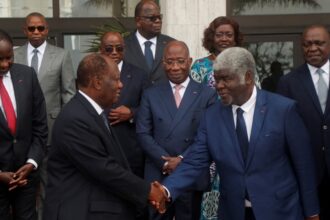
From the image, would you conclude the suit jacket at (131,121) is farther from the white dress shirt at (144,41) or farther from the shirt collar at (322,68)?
the shirt collar at (322,68)

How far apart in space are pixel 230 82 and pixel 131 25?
4.63 meters

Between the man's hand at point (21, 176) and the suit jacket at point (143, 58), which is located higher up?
the suit jacket at point (143, 58)

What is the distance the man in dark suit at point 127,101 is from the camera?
270 inches

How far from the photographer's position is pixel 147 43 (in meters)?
7.46

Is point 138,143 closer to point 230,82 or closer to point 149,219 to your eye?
point 149,219

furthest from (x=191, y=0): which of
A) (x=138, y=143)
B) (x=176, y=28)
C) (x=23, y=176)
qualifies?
(x=23, y=176)


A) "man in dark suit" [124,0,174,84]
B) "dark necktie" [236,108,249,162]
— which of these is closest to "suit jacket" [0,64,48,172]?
"man in dark suit" [124,0,174,84]

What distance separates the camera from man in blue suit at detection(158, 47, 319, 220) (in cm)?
511

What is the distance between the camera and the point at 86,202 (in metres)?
4.89

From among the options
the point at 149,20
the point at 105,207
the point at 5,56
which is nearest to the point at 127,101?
the point at 149,20

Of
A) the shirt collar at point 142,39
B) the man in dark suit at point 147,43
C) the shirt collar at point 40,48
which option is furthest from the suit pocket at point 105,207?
the shirt collar at point 40,48

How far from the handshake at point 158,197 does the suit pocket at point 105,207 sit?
0.33 metres

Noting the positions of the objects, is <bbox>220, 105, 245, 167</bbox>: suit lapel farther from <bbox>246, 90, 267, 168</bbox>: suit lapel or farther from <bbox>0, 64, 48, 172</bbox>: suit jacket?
<bbox>0, 64, 48, 172</bbox>: suit jacket

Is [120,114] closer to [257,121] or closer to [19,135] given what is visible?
[19,135]
